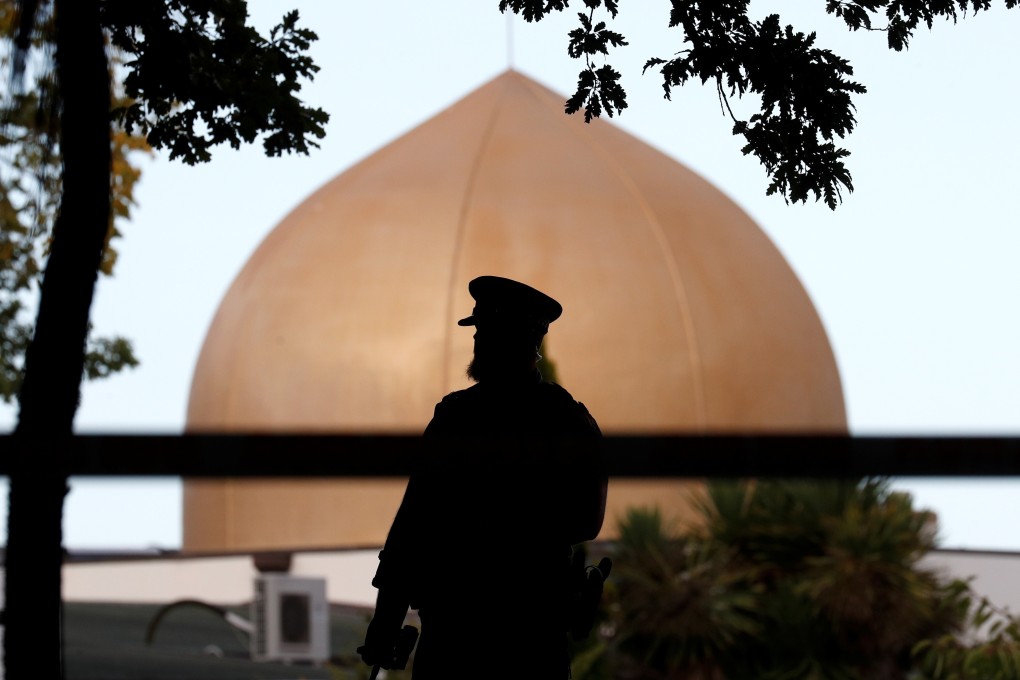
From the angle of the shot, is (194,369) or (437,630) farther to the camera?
(194,369)

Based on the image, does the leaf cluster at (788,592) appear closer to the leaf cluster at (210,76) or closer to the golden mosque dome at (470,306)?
the golden mosque dome at (470,306)

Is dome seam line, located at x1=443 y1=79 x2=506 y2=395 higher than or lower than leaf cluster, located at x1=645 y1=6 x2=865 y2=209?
higher

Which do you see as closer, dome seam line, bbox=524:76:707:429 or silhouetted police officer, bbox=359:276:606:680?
silhouetted police officer, bbox=359:276:606:680

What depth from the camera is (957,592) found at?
11820 millimetres

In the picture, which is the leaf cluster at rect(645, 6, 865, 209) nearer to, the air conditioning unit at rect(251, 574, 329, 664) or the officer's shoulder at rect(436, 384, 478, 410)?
the officer's shoulder at rect(436, 384, 478, 410)

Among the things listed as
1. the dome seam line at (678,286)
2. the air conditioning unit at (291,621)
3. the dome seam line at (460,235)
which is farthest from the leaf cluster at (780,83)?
the dome seam line at (678,286)

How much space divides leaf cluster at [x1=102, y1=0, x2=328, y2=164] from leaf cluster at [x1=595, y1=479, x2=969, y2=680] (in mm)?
8871

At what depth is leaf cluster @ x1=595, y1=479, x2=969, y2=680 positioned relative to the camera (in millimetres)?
12234

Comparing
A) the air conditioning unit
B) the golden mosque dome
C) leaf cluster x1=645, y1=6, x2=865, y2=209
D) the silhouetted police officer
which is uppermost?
the golden mosque dome

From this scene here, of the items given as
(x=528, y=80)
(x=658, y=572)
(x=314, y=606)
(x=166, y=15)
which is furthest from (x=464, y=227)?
(x=166, y=15)

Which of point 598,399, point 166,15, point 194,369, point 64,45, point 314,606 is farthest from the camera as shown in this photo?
point 194,369

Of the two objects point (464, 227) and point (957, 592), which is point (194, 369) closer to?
point (464, 227)

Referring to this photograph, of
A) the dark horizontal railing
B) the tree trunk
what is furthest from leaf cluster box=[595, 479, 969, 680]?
the dark horizontal railing

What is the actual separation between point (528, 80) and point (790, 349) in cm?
640
